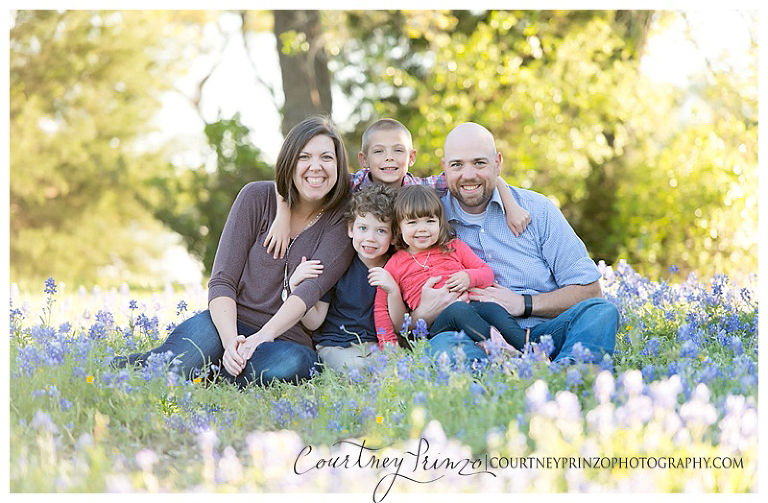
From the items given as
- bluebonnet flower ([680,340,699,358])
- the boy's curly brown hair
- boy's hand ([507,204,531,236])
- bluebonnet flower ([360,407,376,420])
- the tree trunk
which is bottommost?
bluebonnet flower ([360,407,376,420])

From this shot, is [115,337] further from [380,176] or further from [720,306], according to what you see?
[720,306]

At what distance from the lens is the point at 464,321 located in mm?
4012

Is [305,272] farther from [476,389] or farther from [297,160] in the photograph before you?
[476,389]

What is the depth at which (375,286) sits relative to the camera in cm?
455

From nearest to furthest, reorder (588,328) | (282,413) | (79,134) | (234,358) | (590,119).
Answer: (282,413)
(588,328)
(234,358)
(590,119)
(79,134)

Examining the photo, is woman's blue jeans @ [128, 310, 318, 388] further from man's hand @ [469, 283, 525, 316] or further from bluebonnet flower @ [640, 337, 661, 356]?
A: bluebonnet flower @ [640, 337, 661, 356]

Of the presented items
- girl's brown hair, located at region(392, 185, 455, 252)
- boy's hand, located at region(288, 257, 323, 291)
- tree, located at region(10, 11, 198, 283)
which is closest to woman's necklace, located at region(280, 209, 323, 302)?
boy's hand, located at region(288, 257, 323, 291)

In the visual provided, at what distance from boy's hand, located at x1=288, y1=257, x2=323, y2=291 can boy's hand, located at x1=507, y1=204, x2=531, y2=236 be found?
1098 mm

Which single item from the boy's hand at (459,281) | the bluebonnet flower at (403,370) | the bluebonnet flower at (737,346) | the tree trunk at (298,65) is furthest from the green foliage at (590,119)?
the bluebonnet flower at (403,370)

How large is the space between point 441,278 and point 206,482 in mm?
1933

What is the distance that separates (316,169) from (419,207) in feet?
1.97

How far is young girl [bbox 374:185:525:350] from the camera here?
164 inches

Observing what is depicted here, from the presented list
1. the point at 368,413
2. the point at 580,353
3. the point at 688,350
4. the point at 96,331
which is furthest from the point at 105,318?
the point at 688,350

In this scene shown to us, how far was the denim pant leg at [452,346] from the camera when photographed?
12.7ft
